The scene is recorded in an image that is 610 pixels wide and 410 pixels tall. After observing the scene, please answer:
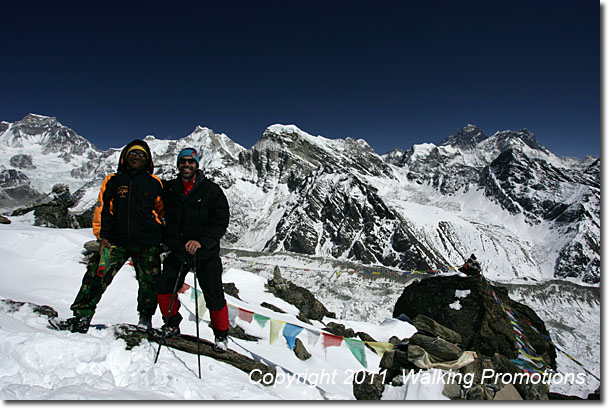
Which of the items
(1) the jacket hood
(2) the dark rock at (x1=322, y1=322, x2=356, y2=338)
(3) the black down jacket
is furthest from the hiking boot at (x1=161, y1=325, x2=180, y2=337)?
(2) the dark rock at (x1=322, y1=322, x2=356, y2=338)

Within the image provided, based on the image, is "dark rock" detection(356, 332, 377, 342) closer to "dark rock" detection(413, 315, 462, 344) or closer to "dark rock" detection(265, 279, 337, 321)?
"dark rock" detection(265, 279, 337, 321)

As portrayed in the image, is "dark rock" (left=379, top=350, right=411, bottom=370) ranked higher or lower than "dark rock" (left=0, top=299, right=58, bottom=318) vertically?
lower

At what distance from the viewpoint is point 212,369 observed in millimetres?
4773

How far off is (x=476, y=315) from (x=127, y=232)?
39.6 feet

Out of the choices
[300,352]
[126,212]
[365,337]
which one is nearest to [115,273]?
[126,212]

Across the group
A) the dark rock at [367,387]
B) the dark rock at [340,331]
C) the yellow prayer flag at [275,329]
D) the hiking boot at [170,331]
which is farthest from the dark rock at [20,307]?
the dark rock at [340,331]

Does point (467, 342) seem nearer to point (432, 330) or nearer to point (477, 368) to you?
point (432, 330)

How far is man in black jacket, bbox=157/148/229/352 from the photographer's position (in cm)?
507

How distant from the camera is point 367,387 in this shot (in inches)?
230

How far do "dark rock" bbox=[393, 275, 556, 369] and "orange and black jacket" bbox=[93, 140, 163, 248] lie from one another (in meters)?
10.3

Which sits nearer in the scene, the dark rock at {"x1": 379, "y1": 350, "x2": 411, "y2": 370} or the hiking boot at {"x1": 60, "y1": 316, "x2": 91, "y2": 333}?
the hiking boot at {"x1": 60, "y1": 316, "x2": 91, "y2": 333}

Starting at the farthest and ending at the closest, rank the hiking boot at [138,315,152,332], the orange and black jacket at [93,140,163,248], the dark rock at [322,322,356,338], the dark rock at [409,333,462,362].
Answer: the dark rock at [322,322,356,338]
the dark rock at [409,333,462,362]
the hiking boot at [138,315,152,332]
the orange and black jacket at [93,140,163,248]

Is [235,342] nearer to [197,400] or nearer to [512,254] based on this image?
[197,400]

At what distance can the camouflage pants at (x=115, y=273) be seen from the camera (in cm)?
491
